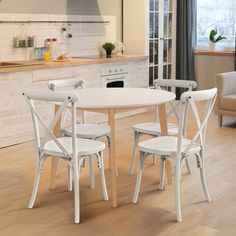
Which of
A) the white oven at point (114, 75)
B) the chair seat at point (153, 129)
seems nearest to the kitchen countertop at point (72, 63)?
the white oven at point (114, 75)

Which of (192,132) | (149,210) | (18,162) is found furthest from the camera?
(192,132)

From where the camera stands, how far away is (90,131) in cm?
381

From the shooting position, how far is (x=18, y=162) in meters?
4.46

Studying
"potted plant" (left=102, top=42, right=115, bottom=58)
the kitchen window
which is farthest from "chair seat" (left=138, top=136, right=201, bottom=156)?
the kitchen window

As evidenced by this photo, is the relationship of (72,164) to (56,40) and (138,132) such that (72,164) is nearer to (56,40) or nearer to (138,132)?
(138,132)

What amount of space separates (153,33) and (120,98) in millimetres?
3949

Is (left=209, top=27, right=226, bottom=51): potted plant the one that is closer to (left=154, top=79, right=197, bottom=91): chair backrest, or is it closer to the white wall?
the white wall

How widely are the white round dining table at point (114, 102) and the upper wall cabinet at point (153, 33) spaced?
3.13m

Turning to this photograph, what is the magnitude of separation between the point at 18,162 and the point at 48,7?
92.2 inches

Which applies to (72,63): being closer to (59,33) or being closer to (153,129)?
(59,33)

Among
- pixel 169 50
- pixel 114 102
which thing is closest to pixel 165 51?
pixel 169 50

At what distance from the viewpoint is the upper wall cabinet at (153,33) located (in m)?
6.93

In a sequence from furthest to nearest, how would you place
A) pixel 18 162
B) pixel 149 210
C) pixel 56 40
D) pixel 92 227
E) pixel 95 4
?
pixel 95 4, pixel 56 40, pixel 18 162, pixel 149 210, pixel 92 227

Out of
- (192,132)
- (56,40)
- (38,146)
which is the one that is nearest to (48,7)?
(56,40)
